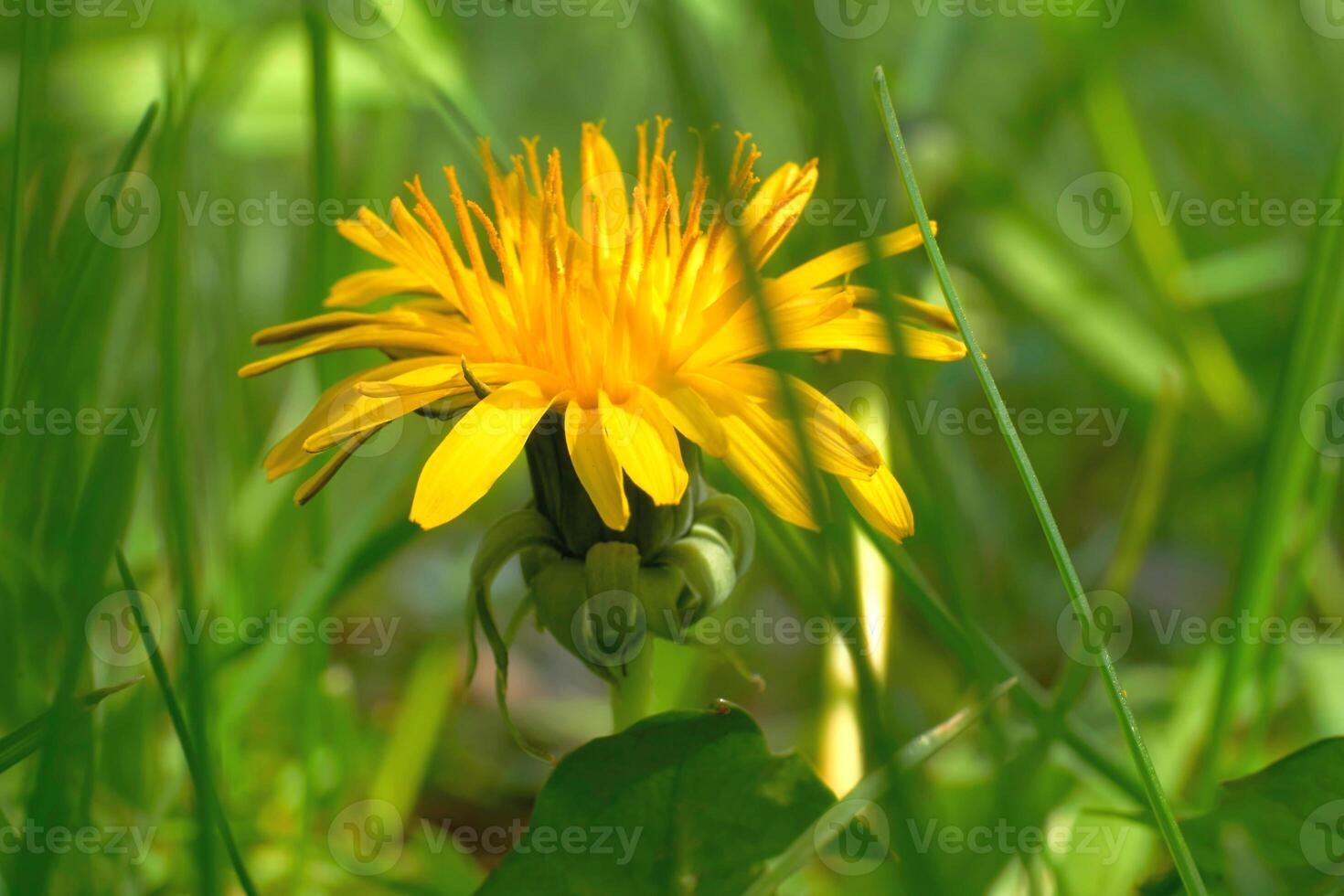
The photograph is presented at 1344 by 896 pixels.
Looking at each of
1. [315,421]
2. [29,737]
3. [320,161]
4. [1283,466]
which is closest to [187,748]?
[29,737]

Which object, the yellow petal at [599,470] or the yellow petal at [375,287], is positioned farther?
the yellow petal at [375,287]

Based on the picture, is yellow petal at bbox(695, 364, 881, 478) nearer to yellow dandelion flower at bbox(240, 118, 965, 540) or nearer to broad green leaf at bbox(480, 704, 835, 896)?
yellow dandelion flower at bbox(240, 118, 965, 540)

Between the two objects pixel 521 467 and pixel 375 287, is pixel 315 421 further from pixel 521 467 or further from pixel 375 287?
pixel 521 467

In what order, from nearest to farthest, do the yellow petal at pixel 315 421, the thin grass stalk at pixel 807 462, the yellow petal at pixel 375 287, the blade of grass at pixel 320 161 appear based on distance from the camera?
1. the thin grass stalk at pixel 807 462
2. the yellow petal at pixel 315 421
3. the yellow petal at pixel 375 287
4. the blade of grass at pixel 320 161

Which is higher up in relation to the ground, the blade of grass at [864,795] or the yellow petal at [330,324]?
the yellow petal at [330,324]

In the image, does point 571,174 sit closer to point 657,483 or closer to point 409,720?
point 409,720

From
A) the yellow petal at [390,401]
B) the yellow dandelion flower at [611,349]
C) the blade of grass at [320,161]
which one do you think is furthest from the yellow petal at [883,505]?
the blade of grass at [320,161]

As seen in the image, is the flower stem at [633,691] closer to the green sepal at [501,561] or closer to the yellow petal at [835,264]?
the green sepal at [501,561]

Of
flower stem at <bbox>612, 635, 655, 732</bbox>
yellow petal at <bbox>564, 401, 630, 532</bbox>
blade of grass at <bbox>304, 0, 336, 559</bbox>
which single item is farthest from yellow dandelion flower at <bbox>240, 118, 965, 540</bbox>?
blade of grass at <bbox>304, 0, 336, 559</bbox>
